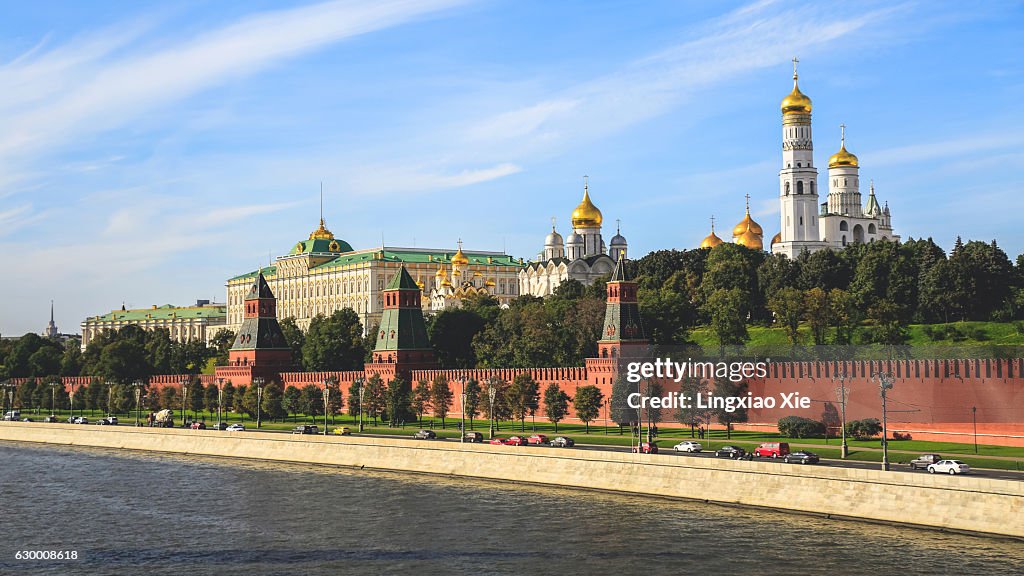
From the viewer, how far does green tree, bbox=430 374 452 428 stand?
274 feet

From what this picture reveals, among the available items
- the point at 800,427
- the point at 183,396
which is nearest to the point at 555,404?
the point at 800,427

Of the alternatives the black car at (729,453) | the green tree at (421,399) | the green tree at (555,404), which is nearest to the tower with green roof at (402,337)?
the green tree at (421,399)

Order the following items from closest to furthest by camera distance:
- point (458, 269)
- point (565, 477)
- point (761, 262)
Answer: point (565, 477), point (761, 262), point (458, 269)

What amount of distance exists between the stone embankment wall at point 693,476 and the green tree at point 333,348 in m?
31.1

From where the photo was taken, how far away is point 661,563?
38.8 m

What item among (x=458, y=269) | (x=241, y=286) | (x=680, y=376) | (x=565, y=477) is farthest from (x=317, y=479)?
(x=241, y=286)

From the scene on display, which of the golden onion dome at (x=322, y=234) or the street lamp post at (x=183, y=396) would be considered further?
the golden onion dome at (x=322, y=234)

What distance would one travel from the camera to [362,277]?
16712cm

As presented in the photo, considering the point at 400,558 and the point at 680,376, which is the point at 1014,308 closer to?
the point at 680,376

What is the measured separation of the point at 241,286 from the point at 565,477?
454ft

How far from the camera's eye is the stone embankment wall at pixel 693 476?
41969 millimetres

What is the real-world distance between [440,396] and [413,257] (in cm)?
9508

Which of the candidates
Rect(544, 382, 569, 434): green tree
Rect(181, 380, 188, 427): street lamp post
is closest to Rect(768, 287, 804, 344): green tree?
Rect(544, 382, 569, 434): green tree

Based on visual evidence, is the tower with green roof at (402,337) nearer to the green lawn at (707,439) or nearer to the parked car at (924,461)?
the green lawn at (707,439)
